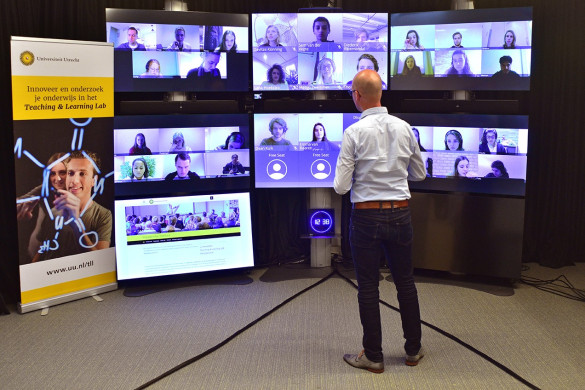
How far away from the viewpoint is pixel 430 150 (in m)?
5.11

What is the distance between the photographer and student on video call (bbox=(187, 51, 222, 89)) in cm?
496

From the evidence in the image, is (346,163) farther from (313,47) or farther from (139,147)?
(139,147)

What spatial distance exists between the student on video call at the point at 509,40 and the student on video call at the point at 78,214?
3.19 meters

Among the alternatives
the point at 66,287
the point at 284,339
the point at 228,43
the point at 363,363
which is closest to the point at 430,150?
the point at 228,43

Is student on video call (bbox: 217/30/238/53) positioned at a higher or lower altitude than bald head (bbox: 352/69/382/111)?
higher

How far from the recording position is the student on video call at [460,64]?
195 inches

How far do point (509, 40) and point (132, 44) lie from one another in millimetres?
2811

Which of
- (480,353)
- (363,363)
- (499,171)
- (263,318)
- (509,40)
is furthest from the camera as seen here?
(499,171)

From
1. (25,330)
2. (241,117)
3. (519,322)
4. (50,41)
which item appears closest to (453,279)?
(519,322)

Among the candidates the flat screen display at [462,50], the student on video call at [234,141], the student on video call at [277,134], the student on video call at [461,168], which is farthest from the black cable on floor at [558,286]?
the student on video call at [234,141]

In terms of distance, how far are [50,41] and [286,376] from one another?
2.84 metres

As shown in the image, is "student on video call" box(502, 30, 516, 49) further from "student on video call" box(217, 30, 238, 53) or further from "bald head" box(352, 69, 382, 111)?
"student on video call" box(217, 30, 238, 53)

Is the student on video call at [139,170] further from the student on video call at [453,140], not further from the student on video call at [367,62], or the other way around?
the student on video call at [453,140]

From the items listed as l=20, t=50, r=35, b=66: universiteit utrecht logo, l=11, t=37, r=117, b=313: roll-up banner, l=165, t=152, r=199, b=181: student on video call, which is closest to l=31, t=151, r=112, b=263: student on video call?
l=11, t=37, r=117, b=313: roll-up banner
